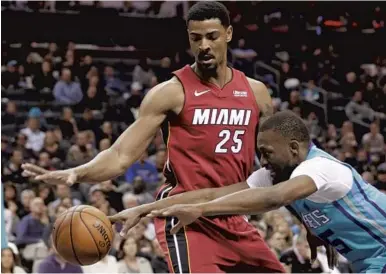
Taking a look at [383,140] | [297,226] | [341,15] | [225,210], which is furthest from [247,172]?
[341,15]

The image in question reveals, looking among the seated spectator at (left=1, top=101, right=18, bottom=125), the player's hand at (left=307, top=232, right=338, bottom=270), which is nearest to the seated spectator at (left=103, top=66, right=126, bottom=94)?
the seated spectator at (left=1, top=101, right=18, bottom=125)

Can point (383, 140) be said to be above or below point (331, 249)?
below

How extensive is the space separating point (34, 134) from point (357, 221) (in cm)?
968

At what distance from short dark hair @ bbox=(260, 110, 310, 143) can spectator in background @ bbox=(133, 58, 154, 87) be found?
12956 mm

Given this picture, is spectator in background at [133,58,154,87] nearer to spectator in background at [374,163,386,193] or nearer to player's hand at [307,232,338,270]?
spectator in background at [374,163,386,193]

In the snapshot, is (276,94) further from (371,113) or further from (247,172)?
(247,172)

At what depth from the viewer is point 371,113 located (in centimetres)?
1836

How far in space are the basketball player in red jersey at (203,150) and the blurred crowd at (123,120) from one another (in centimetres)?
412

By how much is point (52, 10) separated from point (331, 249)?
1408 centimetres

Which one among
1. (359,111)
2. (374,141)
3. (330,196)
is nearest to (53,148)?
(374,141)

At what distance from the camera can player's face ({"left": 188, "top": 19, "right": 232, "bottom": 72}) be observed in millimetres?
5496

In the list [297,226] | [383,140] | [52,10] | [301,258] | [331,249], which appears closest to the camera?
[331,249]

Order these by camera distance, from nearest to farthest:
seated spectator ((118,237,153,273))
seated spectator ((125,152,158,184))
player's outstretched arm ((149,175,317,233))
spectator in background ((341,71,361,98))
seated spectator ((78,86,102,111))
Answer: player's outstretched arm ((149,175,317,233)) → seated spectator ((118,237,153,273)) → seated spectator ((125,152,158,184)) → seated spectator ((78,86,102,111)) → spectator in background ((341,71,361,98))

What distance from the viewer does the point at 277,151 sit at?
472 centimetres
